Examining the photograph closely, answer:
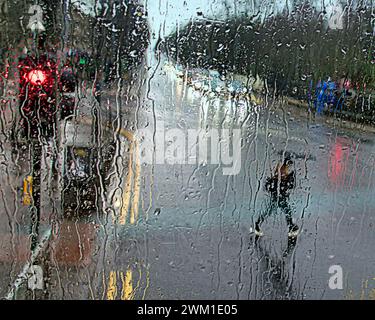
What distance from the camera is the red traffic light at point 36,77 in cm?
238

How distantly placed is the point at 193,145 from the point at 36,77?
92 cm

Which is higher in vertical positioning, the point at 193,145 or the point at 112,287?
the point at 193,145

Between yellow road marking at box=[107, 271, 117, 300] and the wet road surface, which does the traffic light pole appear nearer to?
the wet road surface

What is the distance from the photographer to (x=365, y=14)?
8.16 feet

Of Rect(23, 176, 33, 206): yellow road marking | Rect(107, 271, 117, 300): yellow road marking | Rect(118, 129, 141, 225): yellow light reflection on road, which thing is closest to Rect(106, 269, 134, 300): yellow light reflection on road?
Rect(107, 271, 117, 300): yellow road marking

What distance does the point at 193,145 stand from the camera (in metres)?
2.80

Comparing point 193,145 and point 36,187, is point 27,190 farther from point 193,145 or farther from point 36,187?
point 193,145

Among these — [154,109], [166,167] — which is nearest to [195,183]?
[166,167]

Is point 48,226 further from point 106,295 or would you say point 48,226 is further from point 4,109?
point 4,109

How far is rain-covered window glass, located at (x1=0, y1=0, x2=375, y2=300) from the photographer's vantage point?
2385 mm

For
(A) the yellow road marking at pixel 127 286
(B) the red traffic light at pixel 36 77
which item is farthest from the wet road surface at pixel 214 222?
(B) the red traffic light at pixel 36 77

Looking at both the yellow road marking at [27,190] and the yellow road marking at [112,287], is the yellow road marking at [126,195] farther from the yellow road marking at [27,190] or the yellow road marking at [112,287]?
the yellow road marking at [27,190]

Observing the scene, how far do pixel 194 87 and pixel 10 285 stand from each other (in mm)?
1331

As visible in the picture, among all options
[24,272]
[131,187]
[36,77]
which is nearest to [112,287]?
[24,272]
